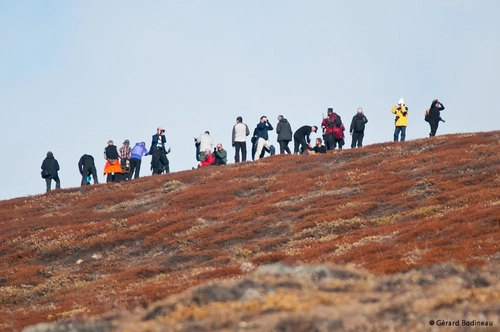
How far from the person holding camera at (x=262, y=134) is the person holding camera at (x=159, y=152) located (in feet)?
18.2

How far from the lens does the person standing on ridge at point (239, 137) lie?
1922 inches

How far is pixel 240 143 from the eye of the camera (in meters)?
49.9

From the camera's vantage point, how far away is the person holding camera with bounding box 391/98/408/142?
4809cm

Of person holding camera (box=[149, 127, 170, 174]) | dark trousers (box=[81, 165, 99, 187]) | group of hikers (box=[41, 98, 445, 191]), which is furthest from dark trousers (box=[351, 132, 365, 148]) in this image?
dark trousers (box=[81, 165, 99, 187])

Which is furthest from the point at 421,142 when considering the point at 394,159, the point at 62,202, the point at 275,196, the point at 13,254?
the point at 13,254

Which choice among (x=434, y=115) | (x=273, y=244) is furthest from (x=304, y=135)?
(x=273, y=244)

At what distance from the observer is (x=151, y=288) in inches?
844

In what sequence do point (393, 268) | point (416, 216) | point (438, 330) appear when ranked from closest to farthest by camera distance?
point (438, 330)
point (393, 268)
point (416, 216)

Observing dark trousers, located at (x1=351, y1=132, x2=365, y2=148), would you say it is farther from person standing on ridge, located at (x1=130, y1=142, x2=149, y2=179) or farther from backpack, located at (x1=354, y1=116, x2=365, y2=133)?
person standing on ridge, located at (x1=130, y1=142, x2=149, y2=179)

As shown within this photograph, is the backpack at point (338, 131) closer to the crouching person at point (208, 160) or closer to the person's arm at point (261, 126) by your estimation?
the person's arm at point (261, 126)

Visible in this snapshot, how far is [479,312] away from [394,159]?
2945 centimetres

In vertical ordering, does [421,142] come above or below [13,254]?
above

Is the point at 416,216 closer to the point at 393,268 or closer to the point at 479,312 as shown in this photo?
the point at 393,268

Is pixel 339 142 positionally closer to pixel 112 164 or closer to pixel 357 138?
pixel 357 138
